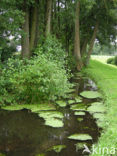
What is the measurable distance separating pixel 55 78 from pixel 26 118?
90.4 inches

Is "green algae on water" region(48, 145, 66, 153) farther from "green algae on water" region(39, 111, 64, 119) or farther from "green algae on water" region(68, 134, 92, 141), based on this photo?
"green algae on water" region(39, 111, 64, 119)

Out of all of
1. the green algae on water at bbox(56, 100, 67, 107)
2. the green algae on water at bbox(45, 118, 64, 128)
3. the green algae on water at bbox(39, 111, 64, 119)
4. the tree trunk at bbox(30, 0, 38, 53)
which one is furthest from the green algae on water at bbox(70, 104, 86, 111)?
the tree trunk at bbox(30, 0, 38, 53)

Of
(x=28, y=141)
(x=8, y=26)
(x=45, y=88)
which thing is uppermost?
(x=8, y=26)

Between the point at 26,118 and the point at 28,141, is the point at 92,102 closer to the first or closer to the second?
the point at 26,118

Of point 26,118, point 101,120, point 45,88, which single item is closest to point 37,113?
point 26,118

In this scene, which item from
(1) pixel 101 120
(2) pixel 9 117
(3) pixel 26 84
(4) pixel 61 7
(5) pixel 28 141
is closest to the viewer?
(5) pixel 28 141

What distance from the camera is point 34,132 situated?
6836 mm

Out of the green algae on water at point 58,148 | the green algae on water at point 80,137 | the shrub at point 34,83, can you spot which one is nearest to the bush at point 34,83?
the shrub at point 34,83

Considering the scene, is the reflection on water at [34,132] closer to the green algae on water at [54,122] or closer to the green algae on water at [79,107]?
the green algae on water at [54,122]

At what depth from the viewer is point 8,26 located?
39.5ft

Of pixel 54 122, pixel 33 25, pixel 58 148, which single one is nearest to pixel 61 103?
pixel 54 122

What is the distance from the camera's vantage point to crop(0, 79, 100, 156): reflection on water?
571 centimetres

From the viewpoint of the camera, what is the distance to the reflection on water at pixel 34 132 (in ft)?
18.7

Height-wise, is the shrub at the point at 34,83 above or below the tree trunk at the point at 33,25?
below
